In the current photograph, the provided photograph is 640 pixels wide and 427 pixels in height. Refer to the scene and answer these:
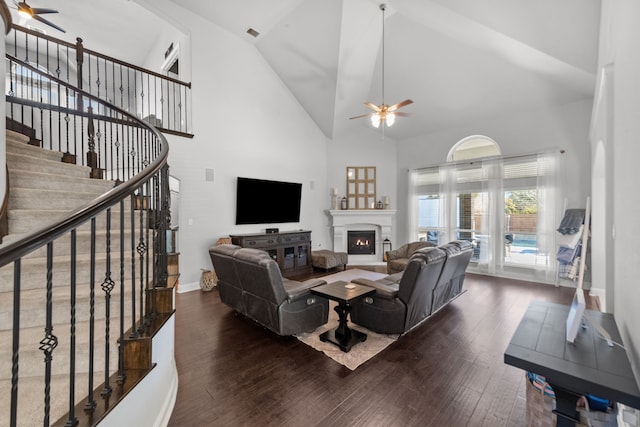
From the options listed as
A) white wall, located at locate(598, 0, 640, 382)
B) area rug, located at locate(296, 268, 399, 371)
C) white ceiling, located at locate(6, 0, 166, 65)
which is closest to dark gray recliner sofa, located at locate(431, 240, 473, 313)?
area rug, located at locate(296, 268, 399, 371)

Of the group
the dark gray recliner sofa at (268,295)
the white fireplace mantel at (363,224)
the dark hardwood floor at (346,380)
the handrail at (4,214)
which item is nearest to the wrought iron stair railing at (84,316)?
the handrail at (4,214)

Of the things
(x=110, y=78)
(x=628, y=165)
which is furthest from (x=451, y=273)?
(x=110, y=78)

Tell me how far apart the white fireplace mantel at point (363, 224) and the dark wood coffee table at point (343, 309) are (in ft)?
13.8

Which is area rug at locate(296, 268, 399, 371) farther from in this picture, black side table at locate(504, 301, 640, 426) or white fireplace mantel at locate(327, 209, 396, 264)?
white fireplace mantel at locate(327, 209, 396, 264)

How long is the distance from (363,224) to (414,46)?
420 cm

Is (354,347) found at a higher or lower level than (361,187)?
lower

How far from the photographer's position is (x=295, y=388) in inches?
84.3

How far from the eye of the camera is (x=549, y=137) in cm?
527

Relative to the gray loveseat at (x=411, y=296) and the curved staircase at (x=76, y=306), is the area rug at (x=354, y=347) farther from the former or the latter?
the curved staircase at (x=76, y=306)

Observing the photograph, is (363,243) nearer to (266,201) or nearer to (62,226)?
(266,201)

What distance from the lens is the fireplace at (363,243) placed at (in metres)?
7.36

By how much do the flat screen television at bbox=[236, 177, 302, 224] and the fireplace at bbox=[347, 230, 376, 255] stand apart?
1.76 m

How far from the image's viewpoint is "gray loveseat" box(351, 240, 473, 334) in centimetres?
281

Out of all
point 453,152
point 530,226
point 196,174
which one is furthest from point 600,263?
point 196,174
